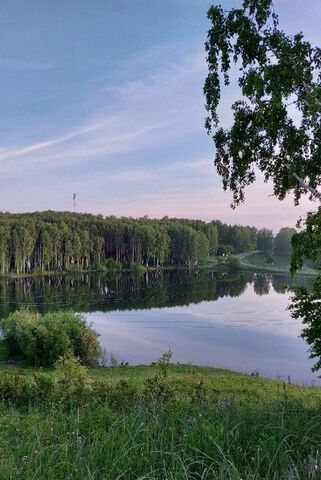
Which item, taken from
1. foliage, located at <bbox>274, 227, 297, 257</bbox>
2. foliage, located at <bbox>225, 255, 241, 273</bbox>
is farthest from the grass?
foliage, located at <bbox>274, 227, 297, 257</bbox>

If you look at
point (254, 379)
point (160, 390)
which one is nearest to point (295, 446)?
point (160, 390)

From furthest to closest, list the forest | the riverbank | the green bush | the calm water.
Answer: the riverbank < the forest < the calm water < the green bush

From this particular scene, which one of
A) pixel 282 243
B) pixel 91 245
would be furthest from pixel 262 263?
pixel 91 245

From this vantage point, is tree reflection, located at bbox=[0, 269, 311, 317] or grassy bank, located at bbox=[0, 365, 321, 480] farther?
tree reflection, located at bbox=[0, 269, 311, 317]

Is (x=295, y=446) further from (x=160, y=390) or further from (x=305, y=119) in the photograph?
(x=305, y=119)

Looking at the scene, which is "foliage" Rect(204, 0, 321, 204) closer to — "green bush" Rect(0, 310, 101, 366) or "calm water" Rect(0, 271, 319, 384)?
"calm water" Rect(0, 271, 319, 384)

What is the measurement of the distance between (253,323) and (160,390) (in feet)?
166

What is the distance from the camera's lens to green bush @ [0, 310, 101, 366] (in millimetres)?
35781

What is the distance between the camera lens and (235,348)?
1750 inches

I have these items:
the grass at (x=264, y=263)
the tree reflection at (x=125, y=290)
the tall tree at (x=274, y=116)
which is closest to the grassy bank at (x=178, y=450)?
the tall tree at (x=274, y=116)

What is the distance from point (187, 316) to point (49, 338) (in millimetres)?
30507

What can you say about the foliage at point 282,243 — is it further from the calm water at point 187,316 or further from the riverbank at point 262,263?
the calm water at point 187,316

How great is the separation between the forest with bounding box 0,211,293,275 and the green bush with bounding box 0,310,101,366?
88.0m

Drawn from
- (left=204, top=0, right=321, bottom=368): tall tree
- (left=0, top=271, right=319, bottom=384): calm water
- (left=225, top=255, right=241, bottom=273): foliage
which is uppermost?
(left=204, top=0, right=321, bottom=368): tall tree
